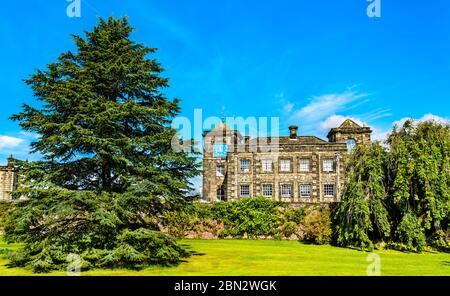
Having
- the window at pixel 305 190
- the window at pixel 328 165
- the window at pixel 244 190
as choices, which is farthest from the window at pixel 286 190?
the window at pixel 328 165

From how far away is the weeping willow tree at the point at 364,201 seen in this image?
22906 mm

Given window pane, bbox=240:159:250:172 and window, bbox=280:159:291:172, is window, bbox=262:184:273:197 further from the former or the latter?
window pane, bbox=240:159:250:172

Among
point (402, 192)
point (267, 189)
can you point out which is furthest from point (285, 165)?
point (402, 192)

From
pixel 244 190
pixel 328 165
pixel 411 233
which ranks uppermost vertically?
pixel 328 165

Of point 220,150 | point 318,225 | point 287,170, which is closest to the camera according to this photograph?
point 318,225

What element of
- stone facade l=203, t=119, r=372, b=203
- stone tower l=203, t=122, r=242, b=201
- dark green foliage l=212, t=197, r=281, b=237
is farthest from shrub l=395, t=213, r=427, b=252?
stone tower l=203, t=122, r=242, b=201

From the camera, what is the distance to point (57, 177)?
49.4 ft

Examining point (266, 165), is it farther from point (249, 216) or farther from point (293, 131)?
point (249, 216)

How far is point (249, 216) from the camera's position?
29047 millimetres

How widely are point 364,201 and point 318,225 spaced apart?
4.14 m

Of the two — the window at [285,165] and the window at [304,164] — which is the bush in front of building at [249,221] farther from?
the window at [304,164]

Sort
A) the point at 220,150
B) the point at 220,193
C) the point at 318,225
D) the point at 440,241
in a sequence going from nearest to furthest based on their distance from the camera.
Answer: the point at 440,241 < the point at 318,225 < the point at 220,193 < the point at 220,150

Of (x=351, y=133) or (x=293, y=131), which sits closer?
(x=351, y=133)

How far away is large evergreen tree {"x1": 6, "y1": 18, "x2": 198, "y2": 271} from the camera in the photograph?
14.3 m
